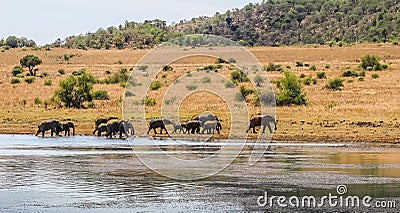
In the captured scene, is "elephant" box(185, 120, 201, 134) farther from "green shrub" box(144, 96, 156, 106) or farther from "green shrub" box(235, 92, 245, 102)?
"green shrub" box(235, 92, 245, 102)

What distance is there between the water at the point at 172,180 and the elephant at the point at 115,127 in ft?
14.8

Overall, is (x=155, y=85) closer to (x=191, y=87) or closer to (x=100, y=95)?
(x=191, y=87)

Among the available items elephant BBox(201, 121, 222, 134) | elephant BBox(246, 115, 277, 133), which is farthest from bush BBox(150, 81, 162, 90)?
elephant BBox(246, 115, 277, 133)

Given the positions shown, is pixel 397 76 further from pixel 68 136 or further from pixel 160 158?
pixel 160 158

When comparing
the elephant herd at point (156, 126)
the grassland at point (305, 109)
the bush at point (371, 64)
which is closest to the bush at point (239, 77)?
the grassland at point (305, 109)

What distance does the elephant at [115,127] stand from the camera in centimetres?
2980

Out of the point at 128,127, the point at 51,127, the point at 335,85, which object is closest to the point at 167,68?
the point at 335,85

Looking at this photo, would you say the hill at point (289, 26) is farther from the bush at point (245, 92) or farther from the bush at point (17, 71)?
the bush at point (245, 92)

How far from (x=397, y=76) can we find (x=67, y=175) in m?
39.1

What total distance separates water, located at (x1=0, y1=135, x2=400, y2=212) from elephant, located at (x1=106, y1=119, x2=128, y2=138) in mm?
4518

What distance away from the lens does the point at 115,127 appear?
3002 centimetres

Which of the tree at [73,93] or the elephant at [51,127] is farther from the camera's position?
the tree at [73,93]

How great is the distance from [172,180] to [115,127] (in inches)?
522

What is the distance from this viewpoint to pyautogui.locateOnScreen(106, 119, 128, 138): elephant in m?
29.8
